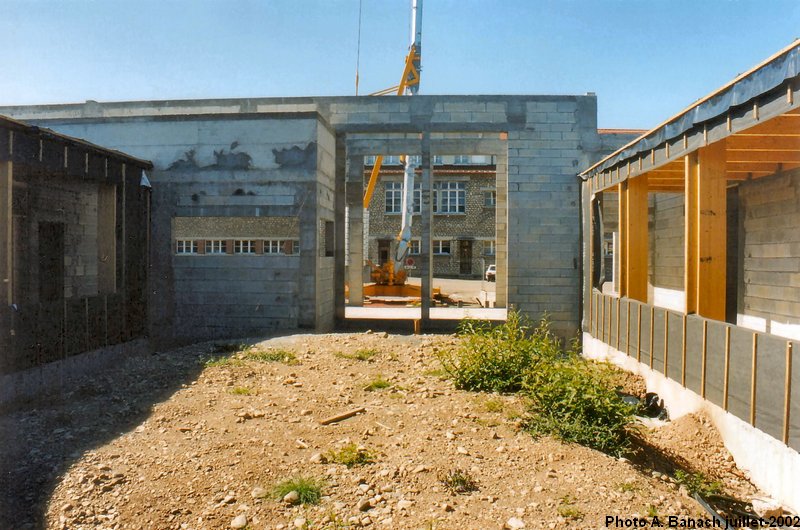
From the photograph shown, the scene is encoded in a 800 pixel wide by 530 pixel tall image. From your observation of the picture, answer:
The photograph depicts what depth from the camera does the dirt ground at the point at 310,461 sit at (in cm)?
456

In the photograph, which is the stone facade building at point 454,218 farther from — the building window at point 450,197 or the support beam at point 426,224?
the support beam at point 426,224

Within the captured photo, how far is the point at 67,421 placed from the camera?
6832 millimetres

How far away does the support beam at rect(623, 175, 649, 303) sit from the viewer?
945 centimetres

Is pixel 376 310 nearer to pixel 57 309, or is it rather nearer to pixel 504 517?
pixel 57 309

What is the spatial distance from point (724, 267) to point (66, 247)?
11679 mm

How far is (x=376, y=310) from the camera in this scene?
56.1ft

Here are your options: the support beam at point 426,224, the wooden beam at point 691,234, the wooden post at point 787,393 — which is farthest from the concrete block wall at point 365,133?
the wooden post at point 787,393

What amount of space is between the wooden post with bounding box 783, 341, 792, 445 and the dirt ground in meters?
0.82

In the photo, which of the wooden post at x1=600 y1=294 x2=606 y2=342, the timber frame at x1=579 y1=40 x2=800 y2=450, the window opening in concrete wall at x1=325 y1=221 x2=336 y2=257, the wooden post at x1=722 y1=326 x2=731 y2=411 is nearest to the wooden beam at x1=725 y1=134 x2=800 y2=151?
the timber frame at x1=579 y1=40 x2=800 y2=450

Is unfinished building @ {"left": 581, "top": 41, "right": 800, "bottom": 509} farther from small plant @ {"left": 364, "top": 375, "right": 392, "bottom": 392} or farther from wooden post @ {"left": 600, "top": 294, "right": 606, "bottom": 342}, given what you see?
small plant @ {"left": 364, "top": 375, "right": 392, "bottom": 392}

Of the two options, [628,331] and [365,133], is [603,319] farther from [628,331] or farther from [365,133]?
→ [365,133]

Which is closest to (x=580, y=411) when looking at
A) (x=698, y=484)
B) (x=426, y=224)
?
(x=698, y=484)

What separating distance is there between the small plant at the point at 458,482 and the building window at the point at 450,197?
32353mm

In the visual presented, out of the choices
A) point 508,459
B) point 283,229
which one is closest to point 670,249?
point 508,459
